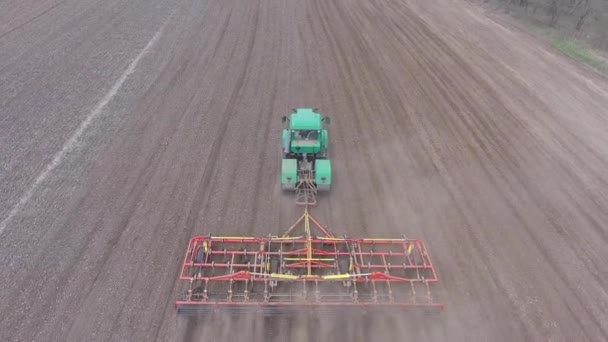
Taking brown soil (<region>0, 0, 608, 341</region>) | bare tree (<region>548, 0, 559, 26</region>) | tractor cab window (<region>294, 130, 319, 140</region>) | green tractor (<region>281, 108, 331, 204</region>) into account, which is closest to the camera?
brown soil (<region>0, 0, 608, 341</region>)

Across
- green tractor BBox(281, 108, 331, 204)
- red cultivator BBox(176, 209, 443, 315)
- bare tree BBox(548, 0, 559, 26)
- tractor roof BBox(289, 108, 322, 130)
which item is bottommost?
red cultivator BBox(176, 209, 443, 315)

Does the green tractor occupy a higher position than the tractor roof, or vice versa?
the tractor roof

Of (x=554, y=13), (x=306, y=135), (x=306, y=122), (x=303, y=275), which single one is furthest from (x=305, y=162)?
(x=554, y=13)

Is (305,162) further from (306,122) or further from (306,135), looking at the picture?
(306,122)

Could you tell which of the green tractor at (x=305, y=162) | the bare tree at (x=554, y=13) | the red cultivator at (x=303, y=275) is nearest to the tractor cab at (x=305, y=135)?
the green tractor at (x=305, y=162)

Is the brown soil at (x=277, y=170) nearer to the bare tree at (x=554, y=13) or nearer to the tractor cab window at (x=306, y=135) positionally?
A: the tractor cab window at (x=306, y=135)

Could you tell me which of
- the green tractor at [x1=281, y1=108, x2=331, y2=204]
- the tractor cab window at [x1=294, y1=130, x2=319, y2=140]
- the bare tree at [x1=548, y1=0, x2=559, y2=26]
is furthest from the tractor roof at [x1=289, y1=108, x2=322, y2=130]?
the bare tree at [x1=548, y1=0, x2=559, y2=26]

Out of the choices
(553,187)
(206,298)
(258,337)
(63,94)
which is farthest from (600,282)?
(63,94)

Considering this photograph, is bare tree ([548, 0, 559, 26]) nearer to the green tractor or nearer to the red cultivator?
the green tractor

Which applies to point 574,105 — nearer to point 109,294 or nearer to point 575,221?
point 575,221
